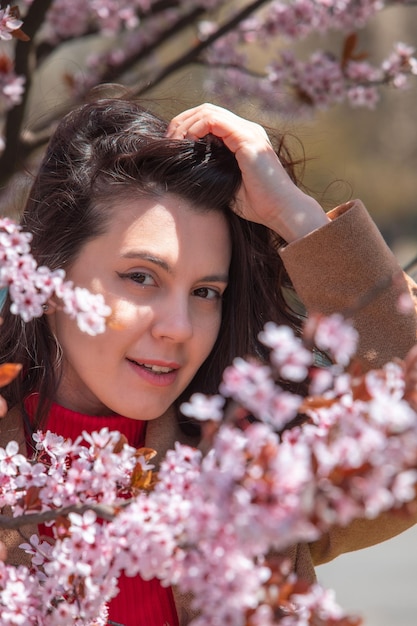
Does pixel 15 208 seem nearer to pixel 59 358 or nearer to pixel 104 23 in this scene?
pixel 59 358

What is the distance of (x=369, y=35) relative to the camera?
1712cm

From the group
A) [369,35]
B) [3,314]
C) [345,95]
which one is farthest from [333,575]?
[369,35]

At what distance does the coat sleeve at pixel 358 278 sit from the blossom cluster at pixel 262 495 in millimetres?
578

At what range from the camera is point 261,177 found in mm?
1666

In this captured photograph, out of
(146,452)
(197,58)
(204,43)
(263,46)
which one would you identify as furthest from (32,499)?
(263,46)

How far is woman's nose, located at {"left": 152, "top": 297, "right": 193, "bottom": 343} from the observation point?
151cm

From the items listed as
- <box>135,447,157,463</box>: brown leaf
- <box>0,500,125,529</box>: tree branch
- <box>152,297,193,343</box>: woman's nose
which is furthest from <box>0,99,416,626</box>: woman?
<box>0,500,125,529</box>: tree branch

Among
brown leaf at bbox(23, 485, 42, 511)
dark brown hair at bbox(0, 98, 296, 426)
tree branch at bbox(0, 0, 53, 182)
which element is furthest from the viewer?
tree branch at bbox(0, 0, 53, 182)

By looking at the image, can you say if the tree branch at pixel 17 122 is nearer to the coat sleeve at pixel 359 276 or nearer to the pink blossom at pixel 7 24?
the pink blossom at pixel 7 24

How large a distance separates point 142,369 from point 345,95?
7.15 feet

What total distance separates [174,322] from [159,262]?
4.2 inches

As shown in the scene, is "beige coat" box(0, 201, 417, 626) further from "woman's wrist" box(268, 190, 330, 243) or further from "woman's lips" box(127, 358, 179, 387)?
"woman's lips" box(127, 358, 179, 387)

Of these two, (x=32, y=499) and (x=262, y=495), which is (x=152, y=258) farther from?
→ (x=262, y=495)

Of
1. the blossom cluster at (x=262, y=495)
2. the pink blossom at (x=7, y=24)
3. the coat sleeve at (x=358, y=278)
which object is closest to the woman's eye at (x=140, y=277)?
the coat sleeve at (x=358, y=278)
